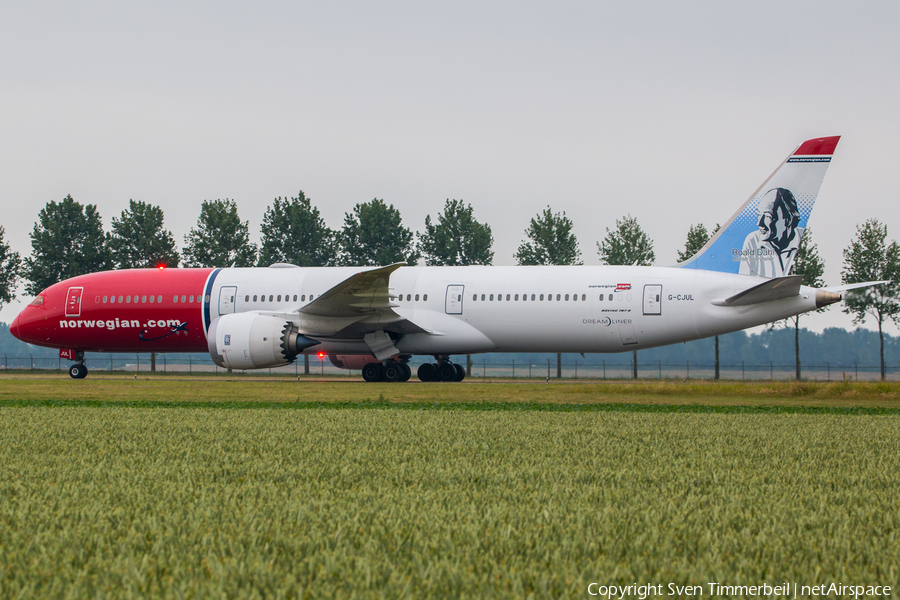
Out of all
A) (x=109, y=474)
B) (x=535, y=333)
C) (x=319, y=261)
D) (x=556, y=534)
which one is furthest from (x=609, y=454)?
(x=319, y=261)

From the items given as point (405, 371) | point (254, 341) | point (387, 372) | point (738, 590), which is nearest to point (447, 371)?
point (405, 371)

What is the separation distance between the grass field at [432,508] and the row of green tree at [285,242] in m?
37.6

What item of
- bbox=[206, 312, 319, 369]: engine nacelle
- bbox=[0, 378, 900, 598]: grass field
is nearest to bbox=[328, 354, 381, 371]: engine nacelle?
bbox=[206, 312, 319, 369]: engine nacelle

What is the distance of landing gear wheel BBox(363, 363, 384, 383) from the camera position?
83.8ft

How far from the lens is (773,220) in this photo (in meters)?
23.3

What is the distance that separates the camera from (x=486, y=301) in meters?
24.7

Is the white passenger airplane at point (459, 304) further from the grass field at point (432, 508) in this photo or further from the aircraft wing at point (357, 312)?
the grass field at point (432, 508)

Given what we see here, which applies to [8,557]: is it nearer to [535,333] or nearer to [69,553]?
[69,553]

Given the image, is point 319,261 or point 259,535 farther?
point 319,261

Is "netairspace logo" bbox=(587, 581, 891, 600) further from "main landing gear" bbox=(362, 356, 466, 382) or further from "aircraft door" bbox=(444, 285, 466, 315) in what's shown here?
"main landing gear" bbox=(362, 356, 466, 382)

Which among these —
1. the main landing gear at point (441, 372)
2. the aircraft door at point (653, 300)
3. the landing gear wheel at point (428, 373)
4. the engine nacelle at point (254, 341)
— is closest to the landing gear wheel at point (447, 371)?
the main landing gear at point (441, 372)

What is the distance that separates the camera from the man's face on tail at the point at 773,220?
23.2m

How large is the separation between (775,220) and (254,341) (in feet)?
45.4

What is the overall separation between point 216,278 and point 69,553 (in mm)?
23787
